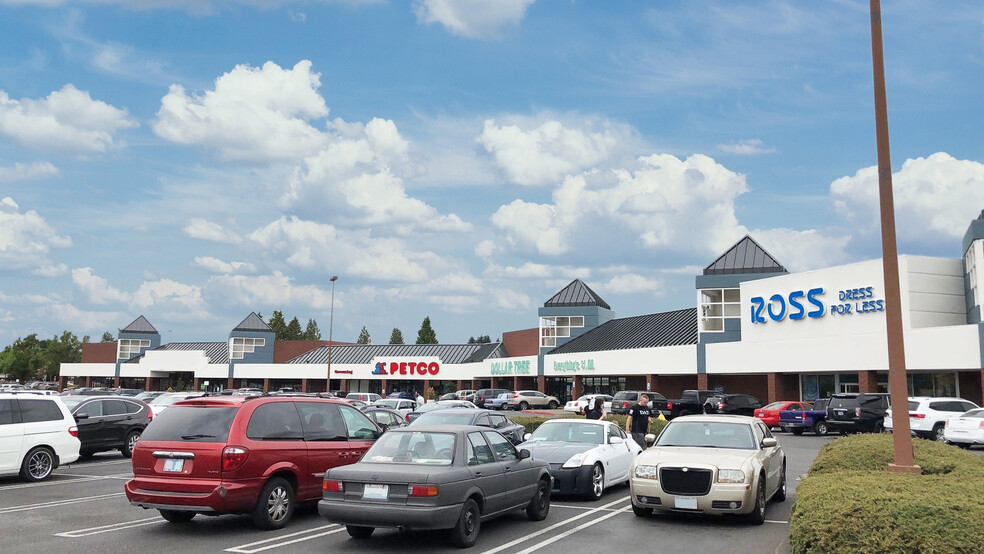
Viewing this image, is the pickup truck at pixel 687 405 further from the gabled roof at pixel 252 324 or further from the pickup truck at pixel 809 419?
the gabled roof at pixel 252 324

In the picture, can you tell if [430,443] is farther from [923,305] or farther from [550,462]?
[923,305]

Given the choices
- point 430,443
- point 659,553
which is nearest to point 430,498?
point 430,443

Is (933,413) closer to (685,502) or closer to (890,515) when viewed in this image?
(685,502)

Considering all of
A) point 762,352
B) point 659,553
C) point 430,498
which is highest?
point 762,352

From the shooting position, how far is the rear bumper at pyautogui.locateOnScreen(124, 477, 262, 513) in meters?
10.1

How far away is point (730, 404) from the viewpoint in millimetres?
36031

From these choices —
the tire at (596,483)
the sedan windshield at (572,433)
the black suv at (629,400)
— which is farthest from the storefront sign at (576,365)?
the tire at (596,483)

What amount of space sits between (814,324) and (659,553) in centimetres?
3196

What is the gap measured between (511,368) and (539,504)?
5245cm

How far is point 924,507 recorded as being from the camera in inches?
286

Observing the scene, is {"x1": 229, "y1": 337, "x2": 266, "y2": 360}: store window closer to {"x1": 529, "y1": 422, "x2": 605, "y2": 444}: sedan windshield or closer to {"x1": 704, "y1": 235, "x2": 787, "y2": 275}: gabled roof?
{"x1": 704, "y1": 235, "x2": 787, "y2": 275}: gabled roof

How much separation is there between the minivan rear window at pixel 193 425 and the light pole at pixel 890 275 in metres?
8.53

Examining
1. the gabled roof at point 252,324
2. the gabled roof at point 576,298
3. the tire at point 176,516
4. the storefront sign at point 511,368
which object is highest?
the gabled roof at point 576,298

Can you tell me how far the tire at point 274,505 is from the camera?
34.8ft
